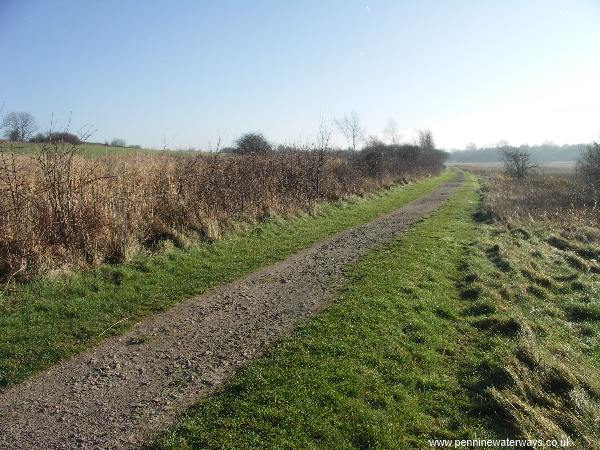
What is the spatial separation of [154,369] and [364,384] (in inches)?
101

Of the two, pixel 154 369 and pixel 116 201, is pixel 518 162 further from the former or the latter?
pixel 154 369

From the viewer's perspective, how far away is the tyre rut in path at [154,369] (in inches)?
153

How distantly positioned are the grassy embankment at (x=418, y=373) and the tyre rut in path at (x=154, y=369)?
368mm

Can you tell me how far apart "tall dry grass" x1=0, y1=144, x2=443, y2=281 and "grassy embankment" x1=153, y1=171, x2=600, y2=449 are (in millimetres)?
4936

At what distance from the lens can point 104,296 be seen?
700cm

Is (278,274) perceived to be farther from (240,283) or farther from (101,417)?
(101,417)

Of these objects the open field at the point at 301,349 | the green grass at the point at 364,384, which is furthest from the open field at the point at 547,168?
the green grass at the point at 364,384

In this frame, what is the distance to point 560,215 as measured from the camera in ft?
57.5

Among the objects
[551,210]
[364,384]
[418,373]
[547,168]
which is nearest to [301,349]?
[364,384]

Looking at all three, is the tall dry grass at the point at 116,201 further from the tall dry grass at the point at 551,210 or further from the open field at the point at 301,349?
the tall dry grass at the point at 551,210

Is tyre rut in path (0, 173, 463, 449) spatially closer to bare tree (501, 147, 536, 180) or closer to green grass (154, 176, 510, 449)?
green grass (154, 176, 510, 449)

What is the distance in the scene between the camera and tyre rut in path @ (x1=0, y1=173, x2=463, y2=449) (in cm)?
389

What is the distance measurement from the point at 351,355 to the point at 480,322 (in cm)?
278

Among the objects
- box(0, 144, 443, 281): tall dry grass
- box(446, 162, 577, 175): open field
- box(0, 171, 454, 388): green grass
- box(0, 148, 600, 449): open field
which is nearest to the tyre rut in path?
box(0, 148, 600, 449): open field
